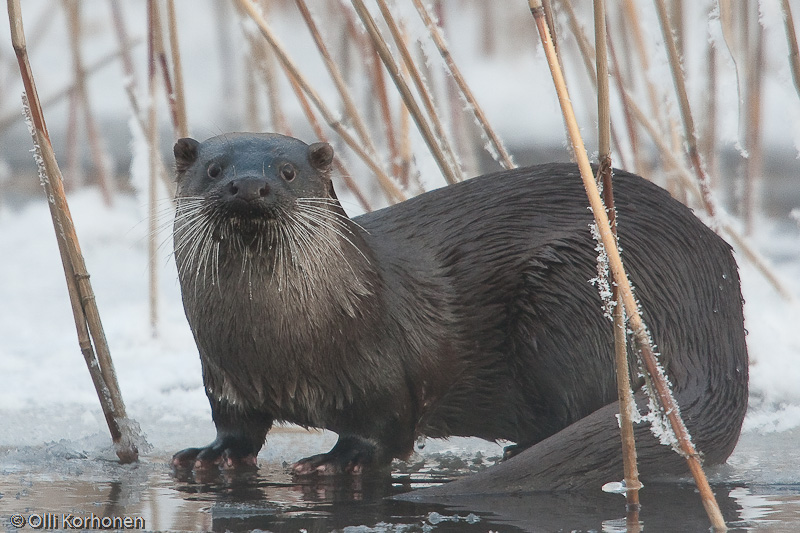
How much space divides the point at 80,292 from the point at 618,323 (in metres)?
1.12

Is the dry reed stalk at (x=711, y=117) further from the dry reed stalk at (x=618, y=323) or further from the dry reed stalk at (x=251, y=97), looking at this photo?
the dry reed stalk at (x=618, y=323)

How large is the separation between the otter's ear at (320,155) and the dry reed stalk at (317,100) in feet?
1.54

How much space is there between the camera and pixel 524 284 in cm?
241

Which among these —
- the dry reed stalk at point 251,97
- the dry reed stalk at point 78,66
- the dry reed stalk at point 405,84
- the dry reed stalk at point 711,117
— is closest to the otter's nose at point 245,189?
the dry reed stalk at point 405,84

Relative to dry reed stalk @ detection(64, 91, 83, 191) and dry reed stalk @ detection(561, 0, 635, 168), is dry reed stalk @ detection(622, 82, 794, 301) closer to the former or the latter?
dry reed stalk @ detection(561, 0, 635, 168)

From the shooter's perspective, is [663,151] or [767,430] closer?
[767,430]

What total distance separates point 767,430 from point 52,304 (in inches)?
108

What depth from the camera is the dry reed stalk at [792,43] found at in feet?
7.11

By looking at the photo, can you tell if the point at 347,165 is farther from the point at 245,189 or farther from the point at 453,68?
the point at 245,189

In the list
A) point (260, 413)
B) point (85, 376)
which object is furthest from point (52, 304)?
point (260, 413)

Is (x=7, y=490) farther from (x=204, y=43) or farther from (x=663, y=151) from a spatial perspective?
(x=204, y=43)

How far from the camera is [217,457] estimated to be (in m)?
2.34

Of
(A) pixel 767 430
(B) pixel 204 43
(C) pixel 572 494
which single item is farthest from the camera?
(B) pixel 204 43

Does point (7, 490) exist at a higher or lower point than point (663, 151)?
lower
